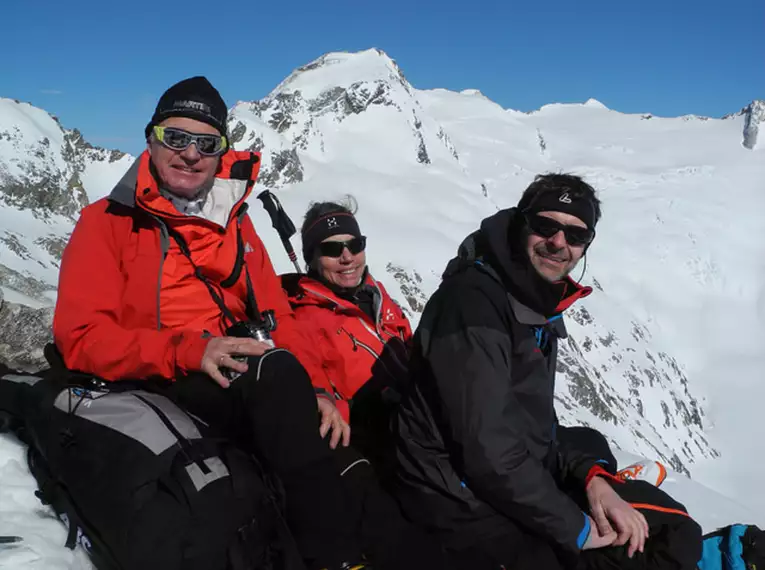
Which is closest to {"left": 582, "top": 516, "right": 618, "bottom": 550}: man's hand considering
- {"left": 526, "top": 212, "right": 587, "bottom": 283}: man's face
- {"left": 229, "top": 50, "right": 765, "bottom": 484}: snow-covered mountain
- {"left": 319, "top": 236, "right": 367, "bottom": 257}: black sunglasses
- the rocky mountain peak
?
{"left": 526, "top": 212, "right": 587, "bottom": 283}: man's face

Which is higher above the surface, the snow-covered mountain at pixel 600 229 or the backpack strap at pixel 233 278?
the snow-covered mountain at pixel 600 229

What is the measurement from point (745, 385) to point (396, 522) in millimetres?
123892

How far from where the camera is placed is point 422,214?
86000 millimetres

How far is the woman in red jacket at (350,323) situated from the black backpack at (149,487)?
4.84 feet

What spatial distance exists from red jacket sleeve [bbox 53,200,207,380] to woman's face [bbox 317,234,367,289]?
2202 millimetres

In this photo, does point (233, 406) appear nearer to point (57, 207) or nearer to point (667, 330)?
point (57, 207)

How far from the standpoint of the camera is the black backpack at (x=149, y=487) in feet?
9.95

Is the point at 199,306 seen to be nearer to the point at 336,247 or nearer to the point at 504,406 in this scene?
the point at 336,247

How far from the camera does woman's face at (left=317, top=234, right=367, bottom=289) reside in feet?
19.1

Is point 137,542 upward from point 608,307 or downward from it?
downward

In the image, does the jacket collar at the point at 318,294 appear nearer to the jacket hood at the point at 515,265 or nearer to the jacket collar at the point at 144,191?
the jacket collar at the point at 144,191

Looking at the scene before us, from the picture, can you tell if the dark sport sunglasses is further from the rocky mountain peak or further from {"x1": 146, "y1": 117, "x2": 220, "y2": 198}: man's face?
the rocky mountain peak

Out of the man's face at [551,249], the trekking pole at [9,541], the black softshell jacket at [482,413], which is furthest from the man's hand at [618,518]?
the trekking pole at [9,541]

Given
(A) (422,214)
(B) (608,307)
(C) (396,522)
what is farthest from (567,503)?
(B) (608,307)
